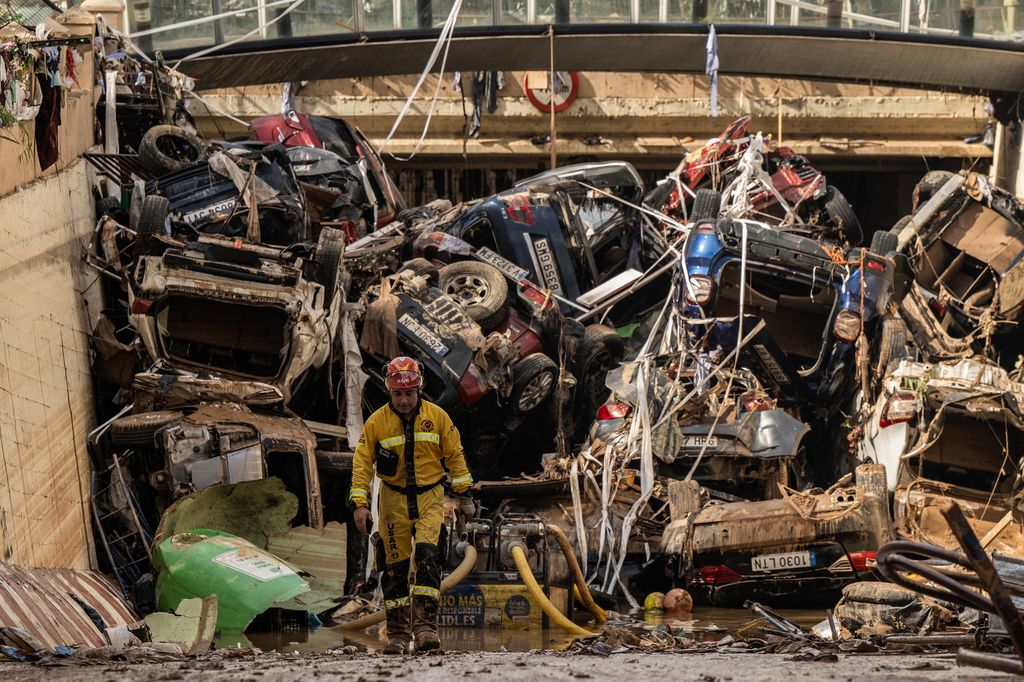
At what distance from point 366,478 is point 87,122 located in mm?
7484

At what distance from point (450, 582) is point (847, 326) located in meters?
5.95

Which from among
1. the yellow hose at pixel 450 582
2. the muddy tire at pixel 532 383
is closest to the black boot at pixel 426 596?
the yellow hose at pixel 450 582

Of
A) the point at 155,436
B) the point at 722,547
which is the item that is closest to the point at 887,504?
the point at 722,547

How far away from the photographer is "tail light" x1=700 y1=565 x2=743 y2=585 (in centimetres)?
1109

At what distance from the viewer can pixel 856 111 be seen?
23.0 metres

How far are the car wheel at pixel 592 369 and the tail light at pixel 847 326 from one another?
2.33 m

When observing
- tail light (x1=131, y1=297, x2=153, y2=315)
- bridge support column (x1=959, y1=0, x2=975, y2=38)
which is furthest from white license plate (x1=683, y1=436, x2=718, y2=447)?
bridge support column (x1=959, y1=0, x2=975, y2=38)

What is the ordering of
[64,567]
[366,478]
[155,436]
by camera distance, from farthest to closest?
[155,436] → [64,567] → [366,478]

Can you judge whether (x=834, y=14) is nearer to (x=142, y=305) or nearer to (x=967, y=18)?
(x=967, y=18)

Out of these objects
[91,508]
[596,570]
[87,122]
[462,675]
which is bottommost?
[596,570]

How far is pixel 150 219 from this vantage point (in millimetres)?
12633

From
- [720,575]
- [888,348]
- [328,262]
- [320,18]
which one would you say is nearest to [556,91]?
[320,18]

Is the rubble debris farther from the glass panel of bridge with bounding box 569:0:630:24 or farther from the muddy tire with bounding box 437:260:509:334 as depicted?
the glass panel of bridge with bounding box 569:0:630:24

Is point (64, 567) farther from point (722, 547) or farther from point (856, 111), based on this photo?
point (856, 111)
